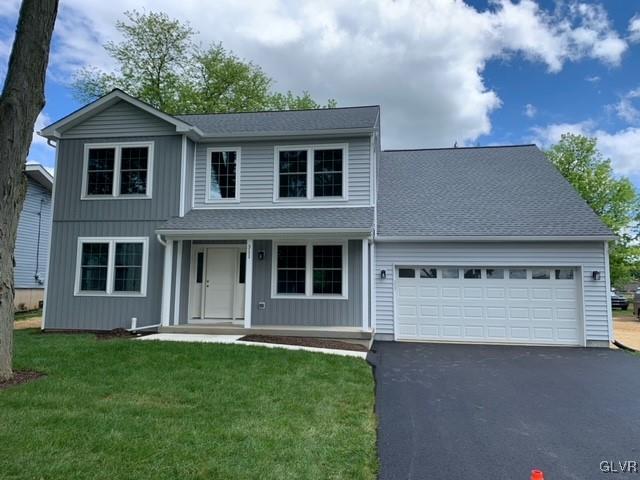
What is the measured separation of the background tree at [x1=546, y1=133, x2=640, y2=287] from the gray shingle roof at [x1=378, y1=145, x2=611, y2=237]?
45.3ft

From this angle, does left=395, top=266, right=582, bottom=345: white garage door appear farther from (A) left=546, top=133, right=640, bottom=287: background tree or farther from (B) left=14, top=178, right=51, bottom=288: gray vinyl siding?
(A) left=546, top=133, right=640, bottom=287: background tree

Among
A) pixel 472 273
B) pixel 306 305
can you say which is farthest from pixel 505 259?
pixel 306 305

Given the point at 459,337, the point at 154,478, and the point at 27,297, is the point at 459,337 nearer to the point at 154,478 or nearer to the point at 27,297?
the point at 154,478

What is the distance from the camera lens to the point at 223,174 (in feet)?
38.1

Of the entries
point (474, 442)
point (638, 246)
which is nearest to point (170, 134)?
point (474, 442)

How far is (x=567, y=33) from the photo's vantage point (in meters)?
13.8

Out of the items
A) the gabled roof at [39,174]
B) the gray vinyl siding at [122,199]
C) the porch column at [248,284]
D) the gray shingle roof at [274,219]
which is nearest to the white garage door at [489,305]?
the gray shingle roof at [274,219]

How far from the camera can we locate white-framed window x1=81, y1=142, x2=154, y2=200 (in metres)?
11.1

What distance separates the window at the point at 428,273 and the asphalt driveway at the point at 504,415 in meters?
2.62

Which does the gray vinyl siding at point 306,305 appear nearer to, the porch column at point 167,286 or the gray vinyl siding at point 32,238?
the porch column at point 167,286

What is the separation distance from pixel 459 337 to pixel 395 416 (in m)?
6.40

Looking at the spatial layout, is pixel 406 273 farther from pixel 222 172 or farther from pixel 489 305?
pixel 222 172

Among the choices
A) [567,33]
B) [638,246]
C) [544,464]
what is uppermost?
[567,33]

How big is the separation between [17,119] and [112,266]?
5.44 metres
